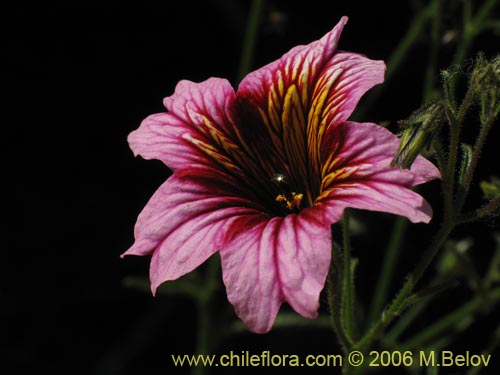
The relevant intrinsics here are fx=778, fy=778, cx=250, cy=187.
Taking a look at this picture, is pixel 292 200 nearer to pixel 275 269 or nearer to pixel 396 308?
pixel 396 308

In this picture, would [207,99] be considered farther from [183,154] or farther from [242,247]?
[242,247]

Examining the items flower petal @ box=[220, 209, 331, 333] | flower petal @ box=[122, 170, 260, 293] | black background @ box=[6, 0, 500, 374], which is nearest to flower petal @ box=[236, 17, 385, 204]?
flower petal @ box=[122, 170, 260, 293]

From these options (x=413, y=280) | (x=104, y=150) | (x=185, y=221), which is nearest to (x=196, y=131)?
(x=185, y=221)

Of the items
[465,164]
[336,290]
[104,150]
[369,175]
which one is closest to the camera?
[369,175]

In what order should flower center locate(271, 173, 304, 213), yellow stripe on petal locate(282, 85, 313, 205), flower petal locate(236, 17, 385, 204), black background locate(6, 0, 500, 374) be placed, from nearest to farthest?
flower petal locate(236, 17, 385, 204) < yellow stripe on petal locate(282, 85, 313, 205) < flower center locate(271, 173, 304, 213) < black background locate(6, 0, 500, 374)

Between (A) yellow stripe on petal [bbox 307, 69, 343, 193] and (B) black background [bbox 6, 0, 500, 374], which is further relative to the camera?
(B) black background [bbox 6, 0, 500, 374]

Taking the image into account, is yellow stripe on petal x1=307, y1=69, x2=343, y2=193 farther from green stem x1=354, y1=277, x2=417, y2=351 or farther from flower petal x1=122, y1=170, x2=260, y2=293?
green stem x1=354, y1=277, x2=417, y2=351

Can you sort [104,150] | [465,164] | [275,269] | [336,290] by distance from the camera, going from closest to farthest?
[275,269] < [465,164] < [336,290] < [104,150]
